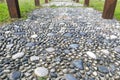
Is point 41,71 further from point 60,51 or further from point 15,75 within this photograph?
point 60,51

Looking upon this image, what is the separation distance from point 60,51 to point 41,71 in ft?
2.00

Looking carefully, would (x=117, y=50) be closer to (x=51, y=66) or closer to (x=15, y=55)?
(x=51, y=66)

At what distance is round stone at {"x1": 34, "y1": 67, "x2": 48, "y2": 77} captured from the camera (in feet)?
6.24

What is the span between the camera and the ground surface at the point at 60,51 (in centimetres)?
196

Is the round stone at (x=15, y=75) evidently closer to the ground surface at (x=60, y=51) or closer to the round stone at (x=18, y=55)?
the ground surface at (x=60, y=51)

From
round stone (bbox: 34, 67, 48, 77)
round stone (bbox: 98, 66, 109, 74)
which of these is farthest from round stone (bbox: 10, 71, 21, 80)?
round stone (bbox: 98, 66, 109, 74)

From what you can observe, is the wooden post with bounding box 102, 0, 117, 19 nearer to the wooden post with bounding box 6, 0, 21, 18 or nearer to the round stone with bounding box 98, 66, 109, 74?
the wooden post with bounding box 6, 0, 21, 18

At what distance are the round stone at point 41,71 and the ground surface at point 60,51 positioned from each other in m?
0.02

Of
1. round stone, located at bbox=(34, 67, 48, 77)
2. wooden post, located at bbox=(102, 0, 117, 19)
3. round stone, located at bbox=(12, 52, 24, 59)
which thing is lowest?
round stone, located at bbox=(34, 67, 48, 77)

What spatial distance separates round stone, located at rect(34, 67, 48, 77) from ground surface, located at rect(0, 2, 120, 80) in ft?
0.08

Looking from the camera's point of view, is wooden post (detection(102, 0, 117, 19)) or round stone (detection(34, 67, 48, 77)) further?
wooden post (detection(102, 0, 117, 19))

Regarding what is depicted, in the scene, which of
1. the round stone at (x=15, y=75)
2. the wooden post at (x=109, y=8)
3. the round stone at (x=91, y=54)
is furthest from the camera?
the wooden post at (x=109, y=8)

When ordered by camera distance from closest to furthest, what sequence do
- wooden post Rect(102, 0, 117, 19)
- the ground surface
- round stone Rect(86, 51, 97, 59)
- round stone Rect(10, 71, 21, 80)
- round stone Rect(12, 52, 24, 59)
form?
round stone Rect(10, 71, 21, 80) → the ground surface → round stone Rect(12, 52, 24, 59) → round stone Rect(86, 51, 97, 59) → wooden post Rect(102, 0, 117, 19)

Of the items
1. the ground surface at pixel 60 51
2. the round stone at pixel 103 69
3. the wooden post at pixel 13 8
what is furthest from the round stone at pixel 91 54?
the wooden post at pixel 13 8
